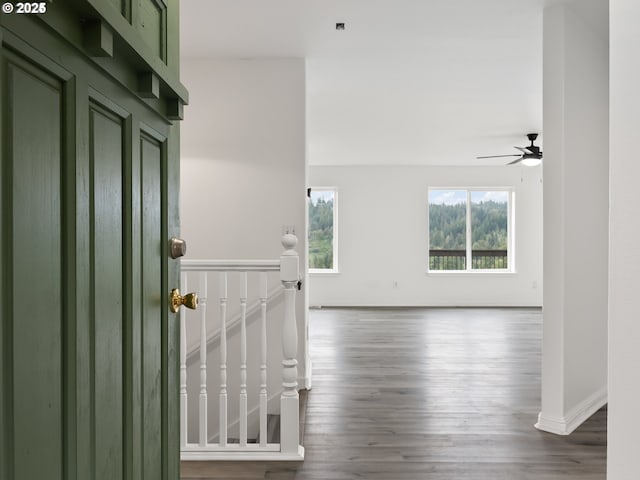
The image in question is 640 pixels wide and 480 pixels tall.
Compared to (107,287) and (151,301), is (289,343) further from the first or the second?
(107,287)

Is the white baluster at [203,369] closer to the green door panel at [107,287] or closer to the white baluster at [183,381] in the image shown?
the white baluster at [183,381]

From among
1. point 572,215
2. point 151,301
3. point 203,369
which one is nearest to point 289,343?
point 203,369

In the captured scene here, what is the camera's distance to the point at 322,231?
9.47 meters

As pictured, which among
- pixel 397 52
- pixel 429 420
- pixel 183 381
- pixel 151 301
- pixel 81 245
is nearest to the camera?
pixel 81 245

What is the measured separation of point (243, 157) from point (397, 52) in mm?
1406

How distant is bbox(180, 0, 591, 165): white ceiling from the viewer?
9.95 ft

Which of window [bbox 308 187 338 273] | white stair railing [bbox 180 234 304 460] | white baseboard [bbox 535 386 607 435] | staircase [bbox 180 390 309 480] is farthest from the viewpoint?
window [bbox 308 187 338 273]

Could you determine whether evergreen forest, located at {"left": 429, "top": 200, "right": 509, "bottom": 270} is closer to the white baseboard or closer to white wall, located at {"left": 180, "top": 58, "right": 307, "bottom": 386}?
white wall, located at {"left": 180, "top": 58, "right": 307, "bottom": 386}

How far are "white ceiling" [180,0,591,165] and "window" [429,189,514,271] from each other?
10.7 feet

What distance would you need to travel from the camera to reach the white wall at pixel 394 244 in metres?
9.25

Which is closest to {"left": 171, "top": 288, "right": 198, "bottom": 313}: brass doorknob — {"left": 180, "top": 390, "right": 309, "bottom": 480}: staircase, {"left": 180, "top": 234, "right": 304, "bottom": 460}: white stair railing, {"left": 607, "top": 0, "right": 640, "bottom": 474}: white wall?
{"left": 607, "top": 0, "right": 640, "bottom": 474}: white wall

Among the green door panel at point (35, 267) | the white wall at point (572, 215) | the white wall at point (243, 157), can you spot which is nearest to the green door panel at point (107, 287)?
the green door panel at point (35, 267)

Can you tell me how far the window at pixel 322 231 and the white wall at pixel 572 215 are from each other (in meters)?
6.37

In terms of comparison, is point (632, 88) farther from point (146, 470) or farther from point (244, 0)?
point (244, 0)
